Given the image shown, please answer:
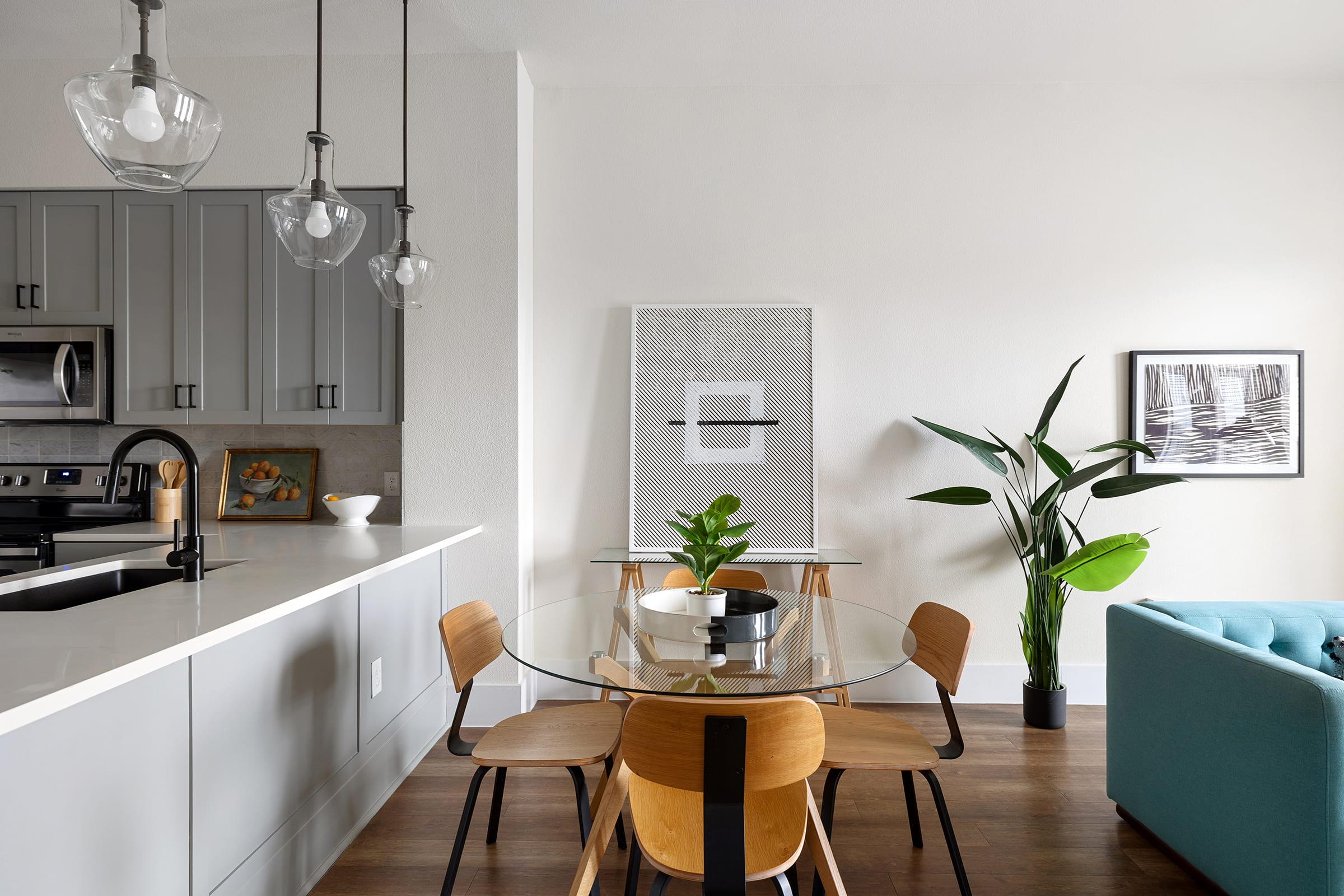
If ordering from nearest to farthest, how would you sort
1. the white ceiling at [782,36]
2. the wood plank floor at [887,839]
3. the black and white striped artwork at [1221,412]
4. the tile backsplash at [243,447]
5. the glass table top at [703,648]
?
the glass table top at [703,648], the wood plank floor at [887,839], the white ceiling at [782,36], the black and white striped artwork at [1221,412], the tile backsplash at [243,447]

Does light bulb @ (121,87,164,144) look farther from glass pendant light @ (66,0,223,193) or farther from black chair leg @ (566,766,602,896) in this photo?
black chair leg @ (566,766,602,896)

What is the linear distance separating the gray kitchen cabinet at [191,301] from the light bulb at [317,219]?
63.2 inches

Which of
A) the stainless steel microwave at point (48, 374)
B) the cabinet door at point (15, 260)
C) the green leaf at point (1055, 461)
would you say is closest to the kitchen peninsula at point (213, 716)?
the stainless steel microwave at point (48, 374)

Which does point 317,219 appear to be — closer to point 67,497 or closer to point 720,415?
point 720,415

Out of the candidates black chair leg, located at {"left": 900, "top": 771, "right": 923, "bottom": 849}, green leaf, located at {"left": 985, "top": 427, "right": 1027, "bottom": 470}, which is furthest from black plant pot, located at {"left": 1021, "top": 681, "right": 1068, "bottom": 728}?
black chair leg, located at {"left": 900, "top": 771, "right": 923, "bottom": 849}

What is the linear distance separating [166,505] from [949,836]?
3513mm

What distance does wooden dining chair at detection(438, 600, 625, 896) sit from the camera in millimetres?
1864

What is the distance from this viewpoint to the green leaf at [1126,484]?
3.19m

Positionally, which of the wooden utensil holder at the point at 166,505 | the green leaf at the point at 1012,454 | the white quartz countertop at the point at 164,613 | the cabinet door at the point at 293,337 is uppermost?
the cabinet door at the point at 293,337

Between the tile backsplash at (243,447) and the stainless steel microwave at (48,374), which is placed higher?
the stainless steel microwave at (48,374)

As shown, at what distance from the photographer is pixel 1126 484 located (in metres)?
3.25

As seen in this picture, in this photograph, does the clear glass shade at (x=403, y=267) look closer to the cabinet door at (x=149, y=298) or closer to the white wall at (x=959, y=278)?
the white wall at (x=959, y=278)

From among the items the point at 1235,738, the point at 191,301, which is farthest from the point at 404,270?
the point at 1235,738

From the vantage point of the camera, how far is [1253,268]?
3518 millimetres
